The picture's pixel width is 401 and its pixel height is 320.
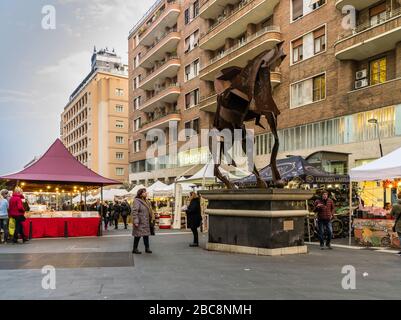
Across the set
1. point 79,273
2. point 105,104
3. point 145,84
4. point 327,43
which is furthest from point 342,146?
point 105,104

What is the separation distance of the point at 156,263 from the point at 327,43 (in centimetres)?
2038

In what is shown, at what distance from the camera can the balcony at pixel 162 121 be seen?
4419 centimetres

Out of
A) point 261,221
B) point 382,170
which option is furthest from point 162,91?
point 261,221

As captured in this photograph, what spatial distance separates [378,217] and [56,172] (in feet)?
40.1

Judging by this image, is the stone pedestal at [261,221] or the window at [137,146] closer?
the stone pedestal at [261,221]

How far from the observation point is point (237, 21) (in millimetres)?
33125

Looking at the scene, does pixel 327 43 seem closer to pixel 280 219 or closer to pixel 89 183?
pixel 89 183

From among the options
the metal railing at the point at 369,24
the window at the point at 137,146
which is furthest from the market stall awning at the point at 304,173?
the window at the point at 137,146

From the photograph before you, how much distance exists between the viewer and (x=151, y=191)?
28.4 m

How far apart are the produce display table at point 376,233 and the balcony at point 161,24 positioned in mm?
36508

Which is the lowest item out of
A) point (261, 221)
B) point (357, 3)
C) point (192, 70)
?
point (261, 221)

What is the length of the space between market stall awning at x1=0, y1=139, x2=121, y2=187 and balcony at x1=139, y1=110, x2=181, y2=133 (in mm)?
25193

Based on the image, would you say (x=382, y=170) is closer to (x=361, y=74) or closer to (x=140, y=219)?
(x=140, y=219)

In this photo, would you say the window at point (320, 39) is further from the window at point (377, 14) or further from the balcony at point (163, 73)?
the balcony at point (163, 73)
